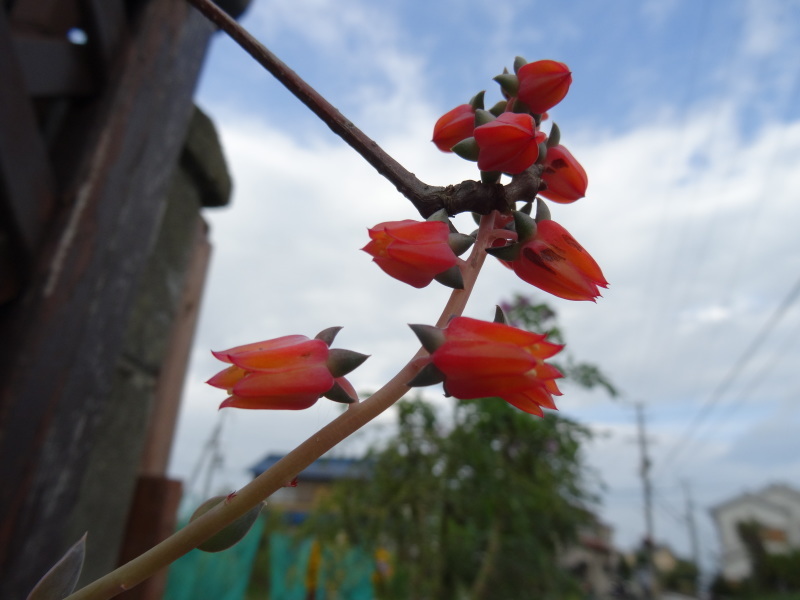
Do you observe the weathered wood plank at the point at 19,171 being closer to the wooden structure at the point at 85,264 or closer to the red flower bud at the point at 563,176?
the wooden structure at the point at 85,264

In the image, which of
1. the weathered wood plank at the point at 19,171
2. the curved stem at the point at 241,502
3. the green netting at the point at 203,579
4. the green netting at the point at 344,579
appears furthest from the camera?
the green netting at the point at 344,579

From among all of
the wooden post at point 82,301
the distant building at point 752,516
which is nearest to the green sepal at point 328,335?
the wooden post at point 82,301

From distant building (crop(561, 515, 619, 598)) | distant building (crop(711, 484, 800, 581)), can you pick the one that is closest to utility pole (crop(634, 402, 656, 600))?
distant building (crop(561, 515, 619, 598))

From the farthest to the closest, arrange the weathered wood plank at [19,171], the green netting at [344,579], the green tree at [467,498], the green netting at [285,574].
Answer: the green tree at [467,498] < the green netting at [344,579] < the green netting at [285,574] < the weathered wood plank at [19,171]

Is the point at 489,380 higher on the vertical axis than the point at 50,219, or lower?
lower

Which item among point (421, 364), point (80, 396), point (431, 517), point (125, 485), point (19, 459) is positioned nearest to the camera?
point (421, 364)

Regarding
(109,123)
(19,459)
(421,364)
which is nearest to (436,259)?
(421,364)

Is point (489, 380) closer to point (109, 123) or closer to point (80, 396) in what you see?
point (80, 396)

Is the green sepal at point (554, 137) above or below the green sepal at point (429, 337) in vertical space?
above
